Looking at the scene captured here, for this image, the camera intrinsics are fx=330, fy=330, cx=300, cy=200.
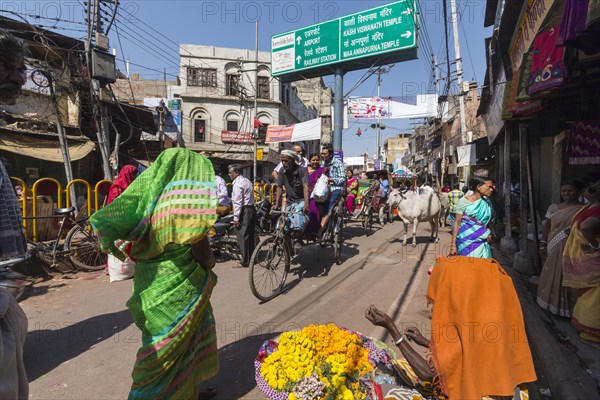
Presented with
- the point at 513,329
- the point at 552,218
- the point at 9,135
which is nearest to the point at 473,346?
the point at 513,329

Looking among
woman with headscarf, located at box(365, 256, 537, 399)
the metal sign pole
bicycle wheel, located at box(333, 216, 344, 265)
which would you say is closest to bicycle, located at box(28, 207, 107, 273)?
bicycle wheel, located at box(333, 216, 344, 265)

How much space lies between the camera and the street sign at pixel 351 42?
13.8 meters

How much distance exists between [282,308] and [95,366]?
212 cm

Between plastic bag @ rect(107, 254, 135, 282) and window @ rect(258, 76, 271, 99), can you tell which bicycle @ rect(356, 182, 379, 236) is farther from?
window @ rect(258, 76, 271, 99)

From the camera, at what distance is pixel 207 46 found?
26.8 m

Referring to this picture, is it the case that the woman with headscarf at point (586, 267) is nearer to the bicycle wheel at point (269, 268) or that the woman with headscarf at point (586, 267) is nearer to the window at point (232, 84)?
the bicycle wheel at point (269, 268)

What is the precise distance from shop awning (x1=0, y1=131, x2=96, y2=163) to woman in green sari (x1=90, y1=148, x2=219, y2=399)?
1191 centimetres

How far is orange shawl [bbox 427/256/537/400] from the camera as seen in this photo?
1771 millimetres

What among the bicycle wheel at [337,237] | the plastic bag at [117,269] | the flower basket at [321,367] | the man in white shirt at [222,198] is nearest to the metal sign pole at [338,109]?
the bicycle wheel at [337,237]

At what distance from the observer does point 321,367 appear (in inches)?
83.8

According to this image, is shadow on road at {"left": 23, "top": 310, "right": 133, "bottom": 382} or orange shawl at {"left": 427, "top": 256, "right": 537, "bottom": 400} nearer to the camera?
orange shawl at {"left": 427, "top": 256, "right": 537, "bottom": 400}

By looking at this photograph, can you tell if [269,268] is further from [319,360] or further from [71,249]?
[71,249]

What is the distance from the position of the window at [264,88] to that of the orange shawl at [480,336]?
93.0ft

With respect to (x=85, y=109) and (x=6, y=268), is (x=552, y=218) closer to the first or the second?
(x=6, y=268)
